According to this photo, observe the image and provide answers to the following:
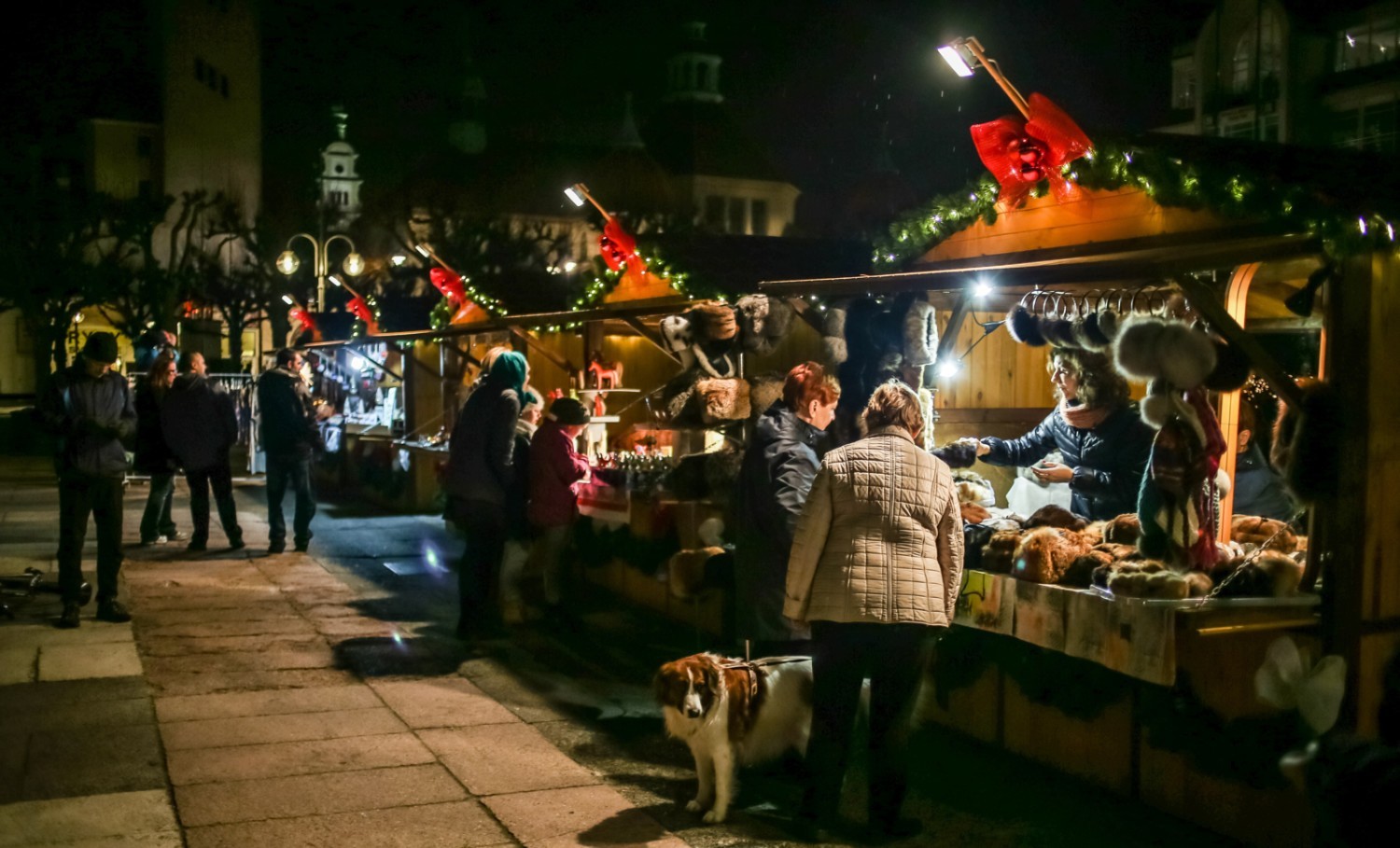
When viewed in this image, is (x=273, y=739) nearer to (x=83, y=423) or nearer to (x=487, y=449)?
(x=487, y=449)

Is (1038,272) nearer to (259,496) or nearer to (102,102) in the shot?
(259,496)

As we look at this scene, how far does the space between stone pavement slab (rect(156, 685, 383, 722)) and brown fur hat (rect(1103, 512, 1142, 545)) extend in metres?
4.11

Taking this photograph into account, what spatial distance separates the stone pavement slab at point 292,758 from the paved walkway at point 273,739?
13 millimetres

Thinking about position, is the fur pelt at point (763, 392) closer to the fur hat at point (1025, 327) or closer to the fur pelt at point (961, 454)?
the fur pelt at point (961, 454)

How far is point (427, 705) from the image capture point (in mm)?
7098

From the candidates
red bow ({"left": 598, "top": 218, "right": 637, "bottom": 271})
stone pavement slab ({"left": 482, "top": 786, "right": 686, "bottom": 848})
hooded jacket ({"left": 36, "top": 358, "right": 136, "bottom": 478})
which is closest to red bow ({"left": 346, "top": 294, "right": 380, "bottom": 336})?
red bow ({"left": 598, "top": 218, "right": 637, "bottom": 271})

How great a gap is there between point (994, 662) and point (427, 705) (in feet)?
10.4

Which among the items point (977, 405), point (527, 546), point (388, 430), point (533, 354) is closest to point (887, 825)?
point (527, 546)

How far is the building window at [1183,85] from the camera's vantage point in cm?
3441

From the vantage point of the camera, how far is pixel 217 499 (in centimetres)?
A: 1252

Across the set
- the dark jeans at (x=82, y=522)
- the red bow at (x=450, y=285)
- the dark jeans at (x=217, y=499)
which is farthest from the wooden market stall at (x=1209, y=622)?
the red bow at (x=450, y=285)

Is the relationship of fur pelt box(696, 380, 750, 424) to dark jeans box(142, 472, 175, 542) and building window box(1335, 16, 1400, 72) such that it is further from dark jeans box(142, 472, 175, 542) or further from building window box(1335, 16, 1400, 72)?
building window box(1335, 16, 1400, 72)

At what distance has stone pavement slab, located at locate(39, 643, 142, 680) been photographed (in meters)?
7.62

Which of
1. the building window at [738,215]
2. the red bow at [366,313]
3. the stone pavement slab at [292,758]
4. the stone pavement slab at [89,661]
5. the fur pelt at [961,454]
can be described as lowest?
the stone pavement slab at [292,758]
